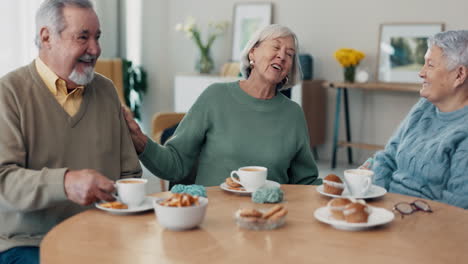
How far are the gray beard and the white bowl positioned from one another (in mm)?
620

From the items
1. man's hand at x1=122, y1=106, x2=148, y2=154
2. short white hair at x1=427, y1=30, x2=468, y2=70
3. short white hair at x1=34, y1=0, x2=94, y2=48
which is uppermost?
short white hair at x1=34, y1=0, x2=94, y2=48

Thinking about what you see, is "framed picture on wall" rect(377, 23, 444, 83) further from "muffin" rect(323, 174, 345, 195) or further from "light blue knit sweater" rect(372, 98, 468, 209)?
"muffin" rect(323, 174, 345, 195)

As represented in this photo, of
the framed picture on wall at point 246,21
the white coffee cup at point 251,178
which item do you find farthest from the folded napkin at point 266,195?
the framed picture on wall at point 246,21

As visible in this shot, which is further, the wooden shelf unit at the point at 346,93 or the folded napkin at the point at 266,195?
the wooden shelf unit at the point at 346,93

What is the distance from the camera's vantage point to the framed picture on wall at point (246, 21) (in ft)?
21.7

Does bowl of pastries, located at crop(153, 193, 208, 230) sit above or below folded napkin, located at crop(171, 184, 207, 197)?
above

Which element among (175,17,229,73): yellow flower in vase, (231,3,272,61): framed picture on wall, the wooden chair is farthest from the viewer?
(175,17,229,73): yellow flower in vase

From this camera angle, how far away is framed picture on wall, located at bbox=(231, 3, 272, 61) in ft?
21.7

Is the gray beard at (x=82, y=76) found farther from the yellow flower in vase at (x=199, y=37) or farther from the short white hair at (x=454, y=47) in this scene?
the yellow flower in vase at (x=199, y=37)

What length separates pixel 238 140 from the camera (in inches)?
92.5

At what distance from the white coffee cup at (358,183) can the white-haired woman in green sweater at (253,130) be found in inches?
22.3

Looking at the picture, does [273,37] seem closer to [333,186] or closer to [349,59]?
[333,186]

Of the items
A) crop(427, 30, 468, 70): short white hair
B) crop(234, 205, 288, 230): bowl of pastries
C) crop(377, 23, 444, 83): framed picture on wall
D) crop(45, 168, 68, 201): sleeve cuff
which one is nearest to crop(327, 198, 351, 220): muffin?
crop(234, 205, 288, 230): bowl of pastries

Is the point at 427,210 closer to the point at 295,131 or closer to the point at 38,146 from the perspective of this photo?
the point at 295,131
